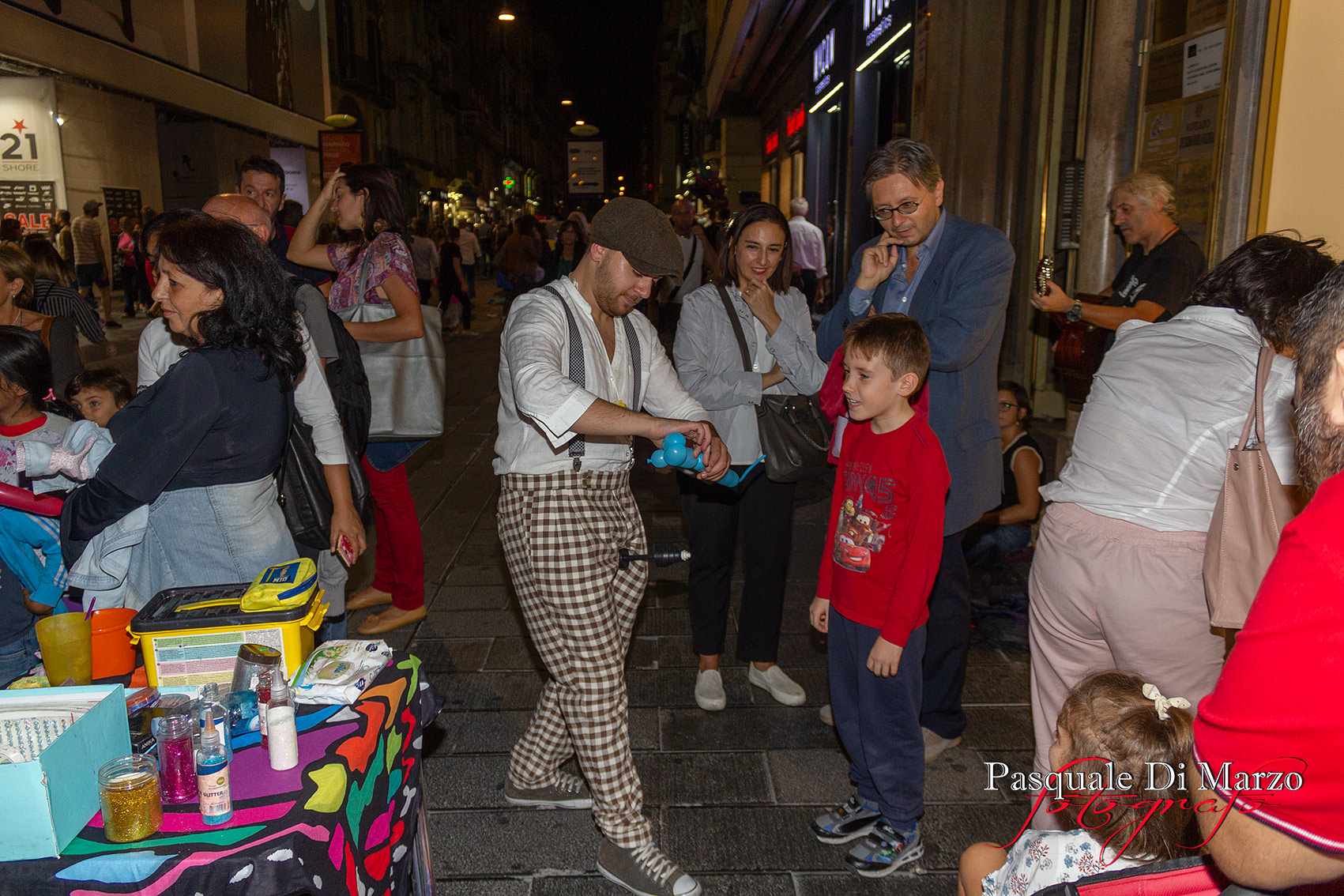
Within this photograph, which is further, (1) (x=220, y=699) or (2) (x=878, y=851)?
(2) (x=878, y=851)

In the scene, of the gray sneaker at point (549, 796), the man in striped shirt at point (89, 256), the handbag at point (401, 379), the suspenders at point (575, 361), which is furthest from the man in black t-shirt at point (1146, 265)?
the man in striped shirt at point (89, 256)

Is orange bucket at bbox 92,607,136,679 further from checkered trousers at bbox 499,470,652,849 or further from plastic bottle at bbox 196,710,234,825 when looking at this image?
checkered trousers at bbox 499,470,652,849

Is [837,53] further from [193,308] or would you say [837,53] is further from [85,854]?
[85,854]

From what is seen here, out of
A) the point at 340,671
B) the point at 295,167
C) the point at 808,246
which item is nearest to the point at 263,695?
the point at 340,671

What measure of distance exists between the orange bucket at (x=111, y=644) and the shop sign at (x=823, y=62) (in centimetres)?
1127

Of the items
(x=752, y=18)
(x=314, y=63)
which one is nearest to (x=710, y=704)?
(x=752, y=18)

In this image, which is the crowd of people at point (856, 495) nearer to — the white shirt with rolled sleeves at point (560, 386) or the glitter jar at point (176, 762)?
the white shirt with rolled sleeves at point (560, 386)

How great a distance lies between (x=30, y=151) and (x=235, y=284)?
50.7 feet

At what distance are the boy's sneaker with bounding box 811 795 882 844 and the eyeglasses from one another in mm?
1890

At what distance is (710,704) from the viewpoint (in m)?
3.63

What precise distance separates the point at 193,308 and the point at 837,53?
1058 cm

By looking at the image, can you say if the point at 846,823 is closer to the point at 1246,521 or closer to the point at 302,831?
the point at 1246,521

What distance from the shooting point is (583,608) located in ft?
8.15

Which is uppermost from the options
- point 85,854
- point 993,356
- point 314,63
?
point 314,63
